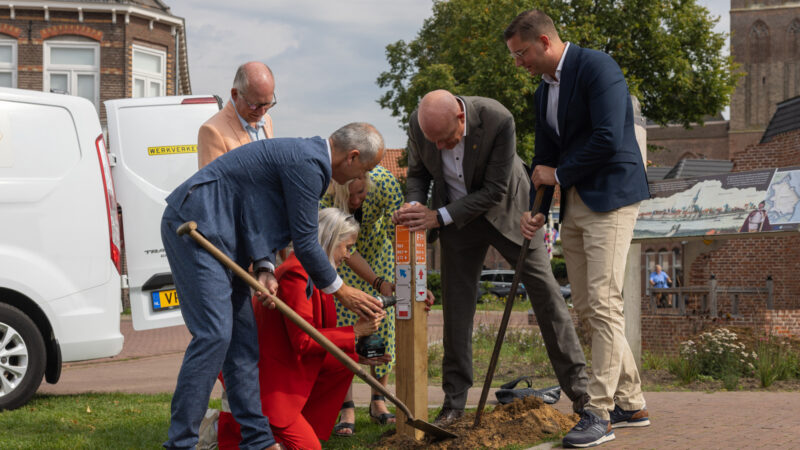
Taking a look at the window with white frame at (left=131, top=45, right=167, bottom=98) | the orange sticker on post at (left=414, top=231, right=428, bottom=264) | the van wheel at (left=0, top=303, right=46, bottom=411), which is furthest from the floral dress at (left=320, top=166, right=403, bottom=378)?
the window with white frame at (left=131, top=45, right=167, bottom=98)

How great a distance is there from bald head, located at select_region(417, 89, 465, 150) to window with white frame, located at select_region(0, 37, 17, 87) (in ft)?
86.6

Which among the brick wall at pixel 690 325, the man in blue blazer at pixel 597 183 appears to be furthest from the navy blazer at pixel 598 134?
the brick wall at pixel 690 325

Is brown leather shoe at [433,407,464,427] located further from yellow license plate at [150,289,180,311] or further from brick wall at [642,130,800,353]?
brick wall at [642,130,800,353]

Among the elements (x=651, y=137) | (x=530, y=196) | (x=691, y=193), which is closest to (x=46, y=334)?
(x=530, y=196)

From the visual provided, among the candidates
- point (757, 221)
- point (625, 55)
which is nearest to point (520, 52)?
point (757, 221)

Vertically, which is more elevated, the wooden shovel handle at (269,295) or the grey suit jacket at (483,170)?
the grey suit jacket at (483,170)

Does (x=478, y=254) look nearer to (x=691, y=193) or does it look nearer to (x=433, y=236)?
(x=433, y=236)

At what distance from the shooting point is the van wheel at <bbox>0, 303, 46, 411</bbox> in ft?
21.3

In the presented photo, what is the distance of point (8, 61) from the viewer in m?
27.5

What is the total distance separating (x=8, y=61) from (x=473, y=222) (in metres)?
26.6

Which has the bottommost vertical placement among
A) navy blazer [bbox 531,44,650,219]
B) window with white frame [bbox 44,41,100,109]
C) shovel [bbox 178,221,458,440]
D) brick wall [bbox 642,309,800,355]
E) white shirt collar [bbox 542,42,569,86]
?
brick wall [bbox 642,309,800,355]

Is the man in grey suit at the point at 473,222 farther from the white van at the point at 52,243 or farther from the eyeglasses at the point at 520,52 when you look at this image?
the white van at the point at 52,243

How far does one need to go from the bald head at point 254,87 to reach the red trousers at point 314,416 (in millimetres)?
1614

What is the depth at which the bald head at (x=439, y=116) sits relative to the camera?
4.60 metres
